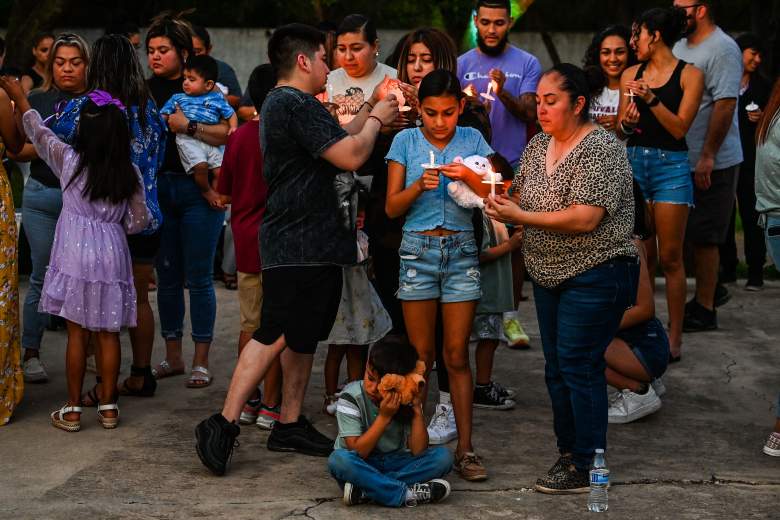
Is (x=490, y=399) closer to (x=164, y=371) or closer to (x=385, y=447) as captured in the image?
(x=385, y=447)

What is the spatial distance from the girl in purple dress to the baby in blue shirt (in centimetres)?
76

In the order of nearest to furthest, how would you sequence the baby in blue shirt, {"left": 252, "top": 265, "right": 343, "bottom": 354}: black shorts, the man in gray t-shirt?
{"left": 252, "top": 265, "right": 343, "bottom": 354}: black shorts
the baby in blue shirt
the man in gray t-shirt

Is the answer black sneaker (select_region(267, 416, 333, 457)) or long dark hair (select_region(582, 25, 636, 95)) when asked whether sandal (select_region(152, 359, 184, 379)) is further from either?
long dark hair (select_region(582, 25, 636, 95))

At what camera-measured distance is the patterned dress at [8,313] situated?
19.9 feet

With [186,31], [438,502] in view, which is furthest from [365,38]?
[438,502]

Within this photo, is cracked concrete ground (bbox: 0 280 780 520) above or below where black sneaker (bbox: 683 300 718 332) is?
below

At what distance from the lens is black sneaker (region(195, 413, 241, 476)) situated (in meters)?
5.19

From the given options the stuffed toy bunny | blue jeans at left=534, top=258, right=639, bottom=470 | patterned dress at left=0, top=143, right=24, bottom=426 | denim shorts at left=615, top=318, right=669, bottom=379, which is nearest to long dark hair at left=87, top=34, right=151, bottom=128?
patterned dress at left=0, top=143, right=24, bottom=426

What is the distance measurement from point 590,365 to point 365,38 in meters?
2.45

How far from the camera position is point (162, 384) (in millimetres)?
6883

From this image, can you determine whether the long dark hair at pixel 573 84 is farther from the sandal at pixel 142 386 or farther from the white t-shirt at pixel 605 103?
the sandal at pixel 142 386

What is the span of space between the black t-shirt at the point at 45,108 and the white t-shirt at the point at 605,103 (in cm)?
333

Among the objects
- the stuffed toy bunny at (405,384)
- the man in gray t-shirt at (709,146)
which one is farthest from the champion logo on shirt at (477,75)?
the stuffed toy bunny at (405,384)

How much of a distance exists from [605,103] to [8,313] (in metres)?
3.97
